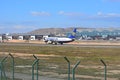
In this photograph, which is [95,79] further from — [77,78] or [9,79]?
[9,79]

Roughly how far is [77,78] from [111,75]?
12.8 ft

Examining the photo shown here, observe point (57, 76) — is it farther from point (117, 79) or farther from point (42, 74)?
point (117, 79)

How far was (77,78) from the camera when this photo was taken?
1179 inches

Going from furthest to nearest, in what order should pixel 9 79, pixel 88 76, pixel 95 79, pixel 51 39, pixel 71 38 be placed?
pixel 71 38
pixel 51 39
pixel 88 76
pixel 95 79
pixel 9 79

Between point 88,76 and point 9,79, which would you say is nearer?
point 9,79

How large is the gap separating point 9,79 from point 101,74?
8.93 metres

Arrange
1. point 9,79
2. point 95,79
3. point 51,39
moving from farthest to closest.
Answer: point 51,39 < point 95,79 < point 9,79

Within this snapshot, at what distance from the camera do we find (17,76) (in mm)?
29281

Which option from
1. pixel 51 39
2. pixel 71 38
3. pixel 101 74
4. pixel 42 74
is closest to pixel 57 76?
pixel 42 74

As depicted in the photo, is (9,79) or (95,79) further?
(95,79)

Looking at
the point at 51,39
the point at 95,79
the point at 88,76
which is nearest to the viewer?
the point at 95,79

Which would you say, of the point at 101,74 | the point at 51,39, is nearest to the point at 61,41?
the point at 51,39

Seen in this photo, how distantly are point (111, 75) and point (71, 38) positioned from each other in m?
140

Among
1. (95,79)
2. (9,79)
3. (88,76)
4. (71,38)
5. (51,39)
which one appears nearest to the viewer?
(9,79)
